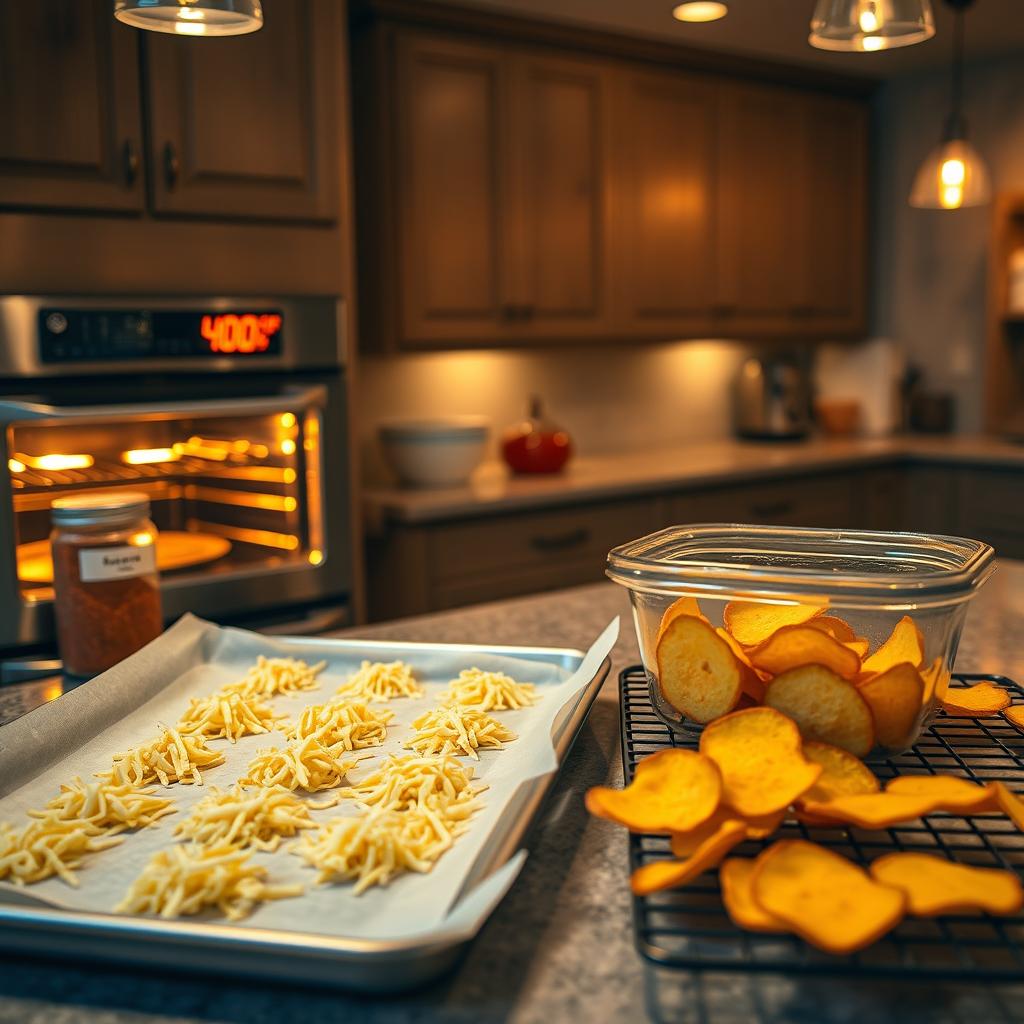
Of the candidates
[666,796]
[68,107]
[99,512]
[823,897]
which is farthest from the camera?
[68,107]

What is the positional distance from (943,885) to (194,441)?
2.03 m

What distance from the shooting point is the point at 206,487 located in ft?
7.86

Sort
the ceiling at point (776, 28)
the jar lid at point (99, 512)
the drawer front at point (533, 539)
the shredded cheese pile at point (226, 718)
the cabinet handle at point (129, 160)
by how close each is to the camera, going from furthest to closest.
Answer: the ceiling at point (776, 28) < the drawer front at point (533, 539) < the cabinet handle at point (129, 160) < the jar lid at point (99, 512) < the shredded cheese pile at point (226, 718)

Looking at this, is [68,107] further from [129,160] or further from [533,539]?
[533,539]

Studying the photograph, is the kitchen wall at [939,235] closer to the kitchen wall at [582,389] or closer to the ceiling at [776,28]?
the ceiling at [776,28]

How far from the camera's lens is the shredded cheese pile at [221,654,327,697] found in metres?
1.10

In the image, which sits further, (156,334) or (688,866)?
(156,334)

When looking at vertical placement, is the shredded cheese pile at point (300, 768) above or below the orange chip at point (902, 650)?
below

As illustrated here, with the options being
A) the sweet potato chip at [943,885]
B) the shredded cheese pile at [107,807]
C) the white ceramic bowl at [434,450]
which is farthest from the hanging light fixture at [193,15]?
the white ceramic bowl at [434,450]

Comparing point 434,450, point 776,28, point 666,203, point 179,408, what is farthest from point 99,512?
point 776,28

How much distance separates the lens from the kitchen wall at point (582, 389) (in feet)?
11.6

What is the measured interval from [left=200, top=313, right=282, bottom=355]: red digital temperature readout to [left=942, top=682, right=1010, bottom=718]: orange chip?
1.80 m

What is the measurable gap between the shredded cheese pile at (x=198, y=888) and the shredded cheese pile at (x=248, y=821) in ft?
0.15

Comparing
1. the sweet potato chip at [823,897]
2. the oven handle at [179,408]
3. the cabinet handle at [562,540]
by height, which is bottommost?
the cabinet handle at [562,540]
